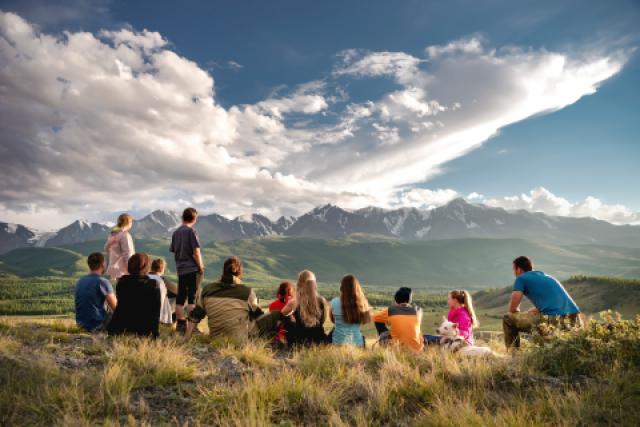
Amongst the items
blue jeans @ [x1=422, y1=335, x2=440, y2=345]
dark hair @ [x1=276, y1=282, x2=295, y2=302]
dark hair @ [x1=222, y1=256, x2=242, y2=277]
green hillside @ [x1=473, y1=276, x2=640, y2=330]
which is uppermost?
dark hair @ [x1=222, y1=256, x2=242, y2=277]

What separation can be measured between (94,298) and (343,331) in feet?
20.7

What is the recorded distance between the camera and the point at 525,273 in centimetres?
773

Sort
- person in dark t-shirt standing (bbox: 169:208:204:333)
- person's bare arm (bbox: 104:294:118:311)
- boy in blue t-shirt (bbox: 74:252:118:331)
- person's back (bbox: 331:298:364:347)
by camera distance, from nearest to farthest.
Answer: boy in blue t-shirt (bbox: 74:252:118:331)
person's bare arm (bbox: 104:294:118:311)
person's back (bbox: 331:298:364:347)
person in dark t-shirt standing (bbox: 169:208:204:333)

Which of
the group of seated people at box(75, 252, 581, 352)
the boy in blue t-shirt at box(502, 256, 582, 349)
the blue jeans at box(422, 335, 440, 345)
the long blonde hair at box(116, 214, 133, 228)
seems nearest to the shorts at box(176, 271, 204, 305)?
the group of seated people at box(75, 252, 581, 352)

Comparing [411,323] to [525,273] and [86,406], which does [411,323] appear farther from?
[86,406]

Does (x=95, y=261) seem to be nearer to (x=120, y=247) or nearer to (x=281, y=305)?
(x=120, y=247)

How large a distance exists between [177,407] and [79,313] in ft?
19.9

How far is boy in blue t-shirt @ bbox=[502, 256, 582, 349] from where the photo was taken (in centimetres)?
734

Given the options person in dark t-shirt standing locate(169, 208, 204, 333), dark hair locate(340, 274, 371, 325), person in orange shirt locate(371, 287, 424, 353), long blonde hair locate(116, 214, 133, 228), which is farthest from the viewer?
long blonde hair locate(116, 214, 133, 228)

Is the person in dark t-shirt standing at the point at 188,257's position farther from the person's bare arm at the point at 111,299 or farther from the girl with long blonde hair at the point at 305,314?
the girl with long blonde hair at the point at 305,314

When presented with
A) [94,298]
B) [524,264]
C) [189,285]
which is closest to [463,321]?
[524,264]

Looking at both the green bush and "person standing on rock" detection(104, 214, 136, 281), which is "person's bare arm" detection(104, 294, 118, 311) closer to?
"person standing on rock" detection(104, 214, 136, 281)

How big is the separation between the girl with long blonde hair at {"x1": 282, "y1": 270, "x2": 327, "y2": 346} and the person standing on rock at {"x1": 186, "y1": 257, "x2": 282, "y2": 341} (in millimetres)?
905

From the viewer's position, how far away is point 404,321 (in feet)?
24.7
